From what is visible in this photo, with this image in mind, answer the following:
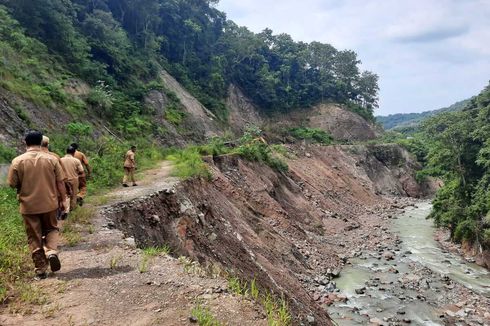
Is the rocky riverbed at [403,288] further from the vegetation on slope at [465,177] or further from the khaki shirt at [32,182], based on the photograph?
the khaki shirt at [32,182]

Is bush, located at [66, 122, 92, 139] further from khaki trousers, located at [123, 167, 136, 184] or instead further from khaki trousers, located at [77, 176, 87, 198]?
khaki trousers, located at [77, 176, 87, 198]

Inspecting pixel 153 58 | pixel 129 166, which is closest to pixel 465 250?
pixel 129 166

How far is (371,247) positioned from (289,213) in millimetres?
4976

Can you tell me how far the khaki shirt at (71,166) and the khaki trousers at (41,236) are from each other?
3381 millimetres

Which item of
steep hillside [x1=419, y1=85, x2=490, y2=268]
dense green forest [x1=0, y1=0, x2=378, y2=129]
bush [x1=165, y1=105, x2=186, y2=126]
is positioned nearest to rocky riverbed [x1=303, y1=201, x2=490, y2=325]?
steep hillside [x1=419, y1=85, x2=490, y2=268]

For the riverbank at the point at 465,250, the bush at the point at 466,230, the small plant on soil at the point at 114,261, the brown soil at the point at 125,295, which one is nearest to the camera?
the brown soil at the point at 125,295

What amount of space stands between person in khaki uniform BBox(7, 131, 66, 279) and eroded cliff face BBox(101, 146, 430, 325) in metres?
3.18

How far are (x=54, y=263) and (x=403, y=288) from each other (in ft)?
48.2

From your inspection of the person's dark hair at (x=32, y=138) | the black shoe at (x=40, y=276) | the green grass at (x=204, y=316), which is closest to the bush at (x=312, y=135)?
the person's dark hair at (x=32, y=138)

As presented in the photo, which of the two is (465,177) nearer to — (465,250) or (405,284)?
(465,250)

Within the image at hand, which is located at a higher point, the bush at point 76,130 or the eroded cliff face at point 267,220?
the bush at point 76,130

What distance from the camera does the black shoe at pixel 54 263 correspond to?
5.71 metres

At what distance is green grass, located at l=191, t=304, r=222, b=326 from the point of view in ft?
14.8

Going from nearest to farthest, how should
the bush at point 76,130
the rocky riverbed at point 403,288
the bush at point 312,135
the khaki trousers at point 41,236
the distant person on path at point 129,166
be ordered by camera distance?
the khaki trousers at point 41,236
the distant person on path at point 129,166
the rocky riverbed at point 403,288
the bush at point 76,130
the bush at point 312,135
